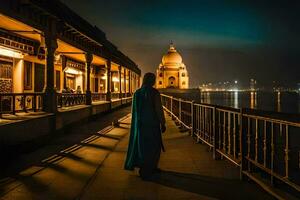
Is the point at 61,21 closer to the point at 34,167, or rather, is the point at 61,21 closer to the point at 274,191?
the point at 34,167

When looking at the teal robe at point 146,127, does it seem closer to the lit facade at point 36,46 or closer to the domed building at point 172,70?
the lit facade at point 36,46

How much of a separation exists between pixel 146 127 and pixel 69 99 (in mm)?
11698

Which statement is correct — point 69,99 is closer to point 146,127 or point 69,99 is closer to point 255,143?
point 146,127

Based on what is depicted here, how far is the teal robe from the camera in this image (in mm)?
6652

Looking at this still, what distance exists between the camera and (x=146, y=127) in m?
6.71

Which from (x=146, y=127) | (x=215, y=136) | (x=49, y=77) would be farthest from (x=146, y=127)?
(x=49, y=77)

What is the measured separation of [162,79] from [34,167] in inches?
3692

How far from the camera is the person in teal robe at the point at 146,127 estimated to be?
6645mm

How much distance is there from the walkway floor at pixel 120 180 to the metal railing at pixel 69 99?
278 inches

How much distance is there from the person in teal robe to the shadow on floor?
420 millimetres

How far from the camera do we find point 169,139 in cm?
1223

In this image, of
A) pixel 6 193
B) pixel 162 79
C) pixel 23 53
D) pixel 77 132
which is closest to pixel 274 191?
pixel 6 193

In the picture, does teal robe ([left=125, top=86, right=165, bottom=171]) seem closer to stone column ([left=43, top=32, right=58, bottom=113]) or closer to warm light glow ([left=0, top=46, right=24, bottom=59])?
stone column ([left=43, top=32, right=58, bottom=113])

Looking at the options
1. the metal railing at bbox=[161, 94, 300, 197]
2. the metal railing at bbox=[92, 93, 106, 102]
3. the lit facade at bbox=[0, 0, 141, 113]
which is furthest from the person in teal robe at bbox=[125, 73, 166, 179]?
the metal railing at bbox=[92, 93, 106, 102]
